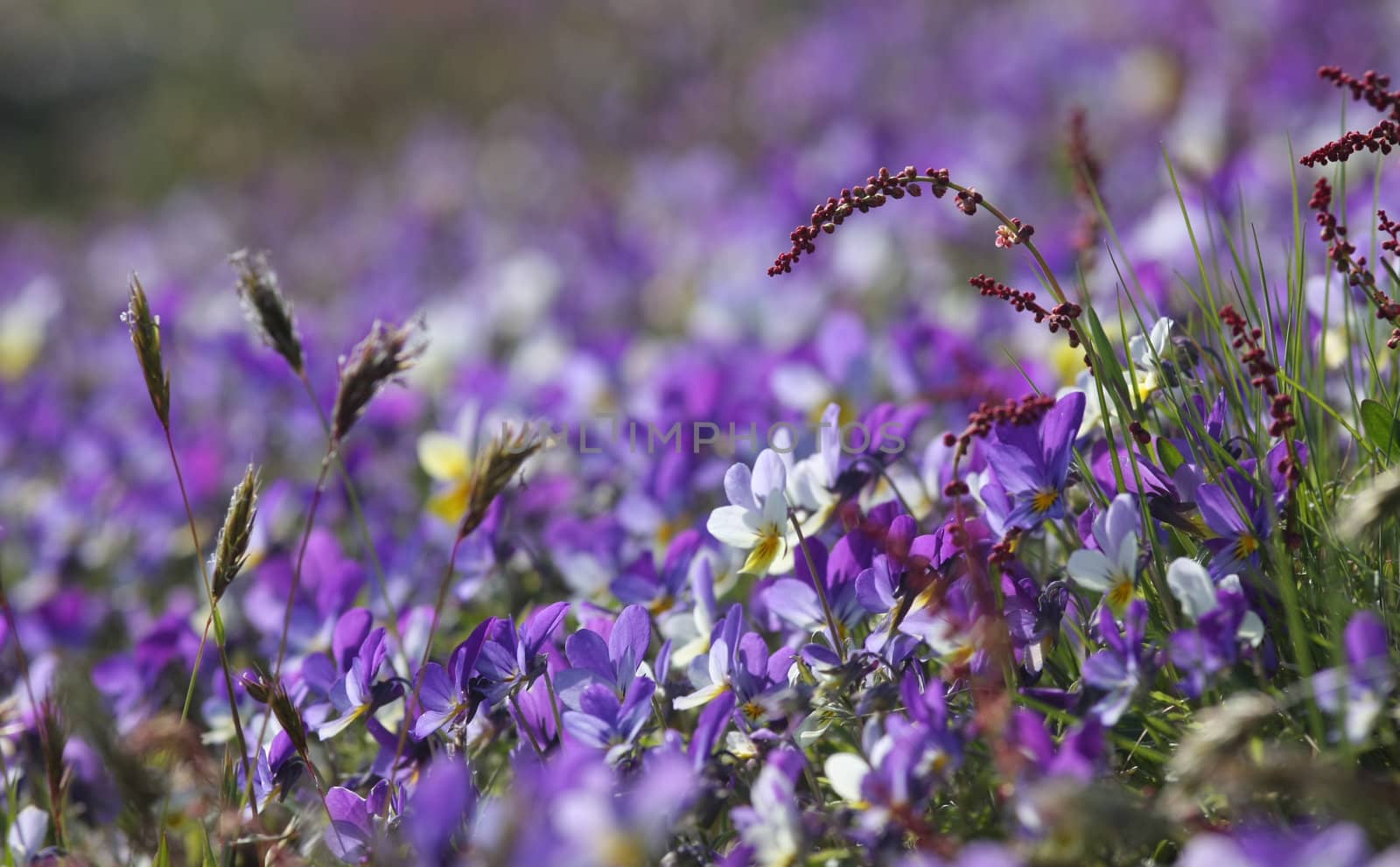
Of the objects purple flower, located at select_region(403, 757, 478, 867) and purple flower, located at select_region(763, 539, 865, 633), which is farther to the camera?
purple flower, located at select_region(763, 539, 865, 633)

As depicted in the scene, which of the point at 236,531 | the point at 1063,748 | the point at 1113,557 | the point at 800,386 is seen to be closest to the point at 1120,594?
the point at 1113,557

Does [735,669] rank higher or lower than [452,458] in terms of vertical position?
lower

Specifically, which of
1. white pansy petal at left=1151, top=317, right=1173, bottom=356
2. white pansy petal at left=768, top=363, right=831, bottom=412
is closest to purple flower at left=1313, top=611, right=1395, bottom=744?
white pansy petal at left=1151, top=317, right=1173, bottom=356

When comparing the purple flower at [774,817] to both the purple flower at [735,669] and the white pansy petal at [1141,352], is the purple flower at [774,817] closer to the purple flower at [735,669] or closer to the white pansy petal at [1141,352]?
the purple flower at [735,669]

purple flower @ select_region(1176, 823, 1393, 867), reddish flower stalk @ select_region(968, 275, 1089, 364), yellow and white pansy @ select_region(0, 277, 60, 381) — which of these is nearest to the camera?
purple flower @ select_region(1176, 823, 1393, 867)

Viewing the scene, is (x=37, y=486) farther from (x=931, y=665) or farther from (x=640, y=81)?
(x=640, y=81)

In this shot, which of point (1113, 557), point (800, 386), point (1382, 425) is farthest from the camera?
point (800, 386)

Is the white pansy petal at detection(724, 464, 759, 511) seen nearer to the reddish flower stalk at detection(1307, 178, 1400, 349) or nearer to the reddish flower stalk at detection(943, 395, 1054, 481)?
the reddish flower stalk at detection(943, 395, 1054, 481)

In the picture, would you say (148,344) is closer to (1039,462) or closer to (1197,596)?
(1039,462)
